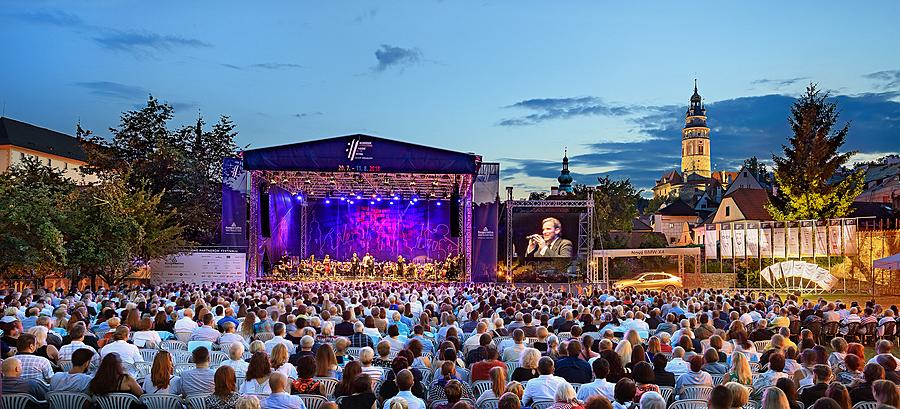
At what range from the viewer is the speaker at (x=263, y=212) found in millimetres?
29172

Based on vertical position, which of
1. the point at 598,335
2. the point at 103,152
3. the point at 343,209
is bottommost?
the point at 598,335

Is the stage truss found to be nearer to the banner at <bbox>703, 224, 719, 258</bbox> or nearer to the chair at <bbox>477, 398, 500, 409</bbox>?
the banner at <bbox>703, 224, 719, 258</bbox>

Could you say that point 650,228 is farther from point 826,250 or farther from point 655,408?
point 655,408

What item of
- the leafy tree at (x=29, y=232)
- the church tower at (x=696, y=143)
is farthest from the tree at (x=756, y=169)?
the leafy tree at (x=29, y=232)

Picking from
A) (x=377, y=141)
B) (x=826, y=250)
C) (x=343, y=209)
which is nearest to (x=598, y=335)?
(x=377, y=141)

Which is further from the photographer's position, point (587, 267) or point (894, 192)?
point (894, 192)

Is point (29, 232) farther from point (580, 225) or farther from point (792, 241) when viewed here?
point (792, 241)

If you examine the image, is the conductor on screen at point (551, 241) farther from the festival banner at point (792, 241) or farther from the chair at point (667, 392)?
→ the chair at point (667, 392)

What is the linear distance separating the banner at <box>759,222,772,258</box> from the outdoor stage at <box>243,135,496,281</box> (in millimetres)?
10489

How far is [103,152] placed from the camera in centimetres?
3862

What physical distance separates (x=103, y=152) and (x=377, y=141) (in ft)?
58.8

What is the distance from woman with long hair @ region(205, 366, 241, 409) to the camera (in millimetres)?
6359

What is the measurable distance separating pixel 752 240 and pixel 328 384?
25.7m

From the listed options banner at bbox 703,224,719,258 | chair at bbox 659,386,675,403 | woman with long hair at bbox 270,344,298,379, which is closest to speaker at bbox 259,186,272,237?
banner at bbox 703,224,719,258
